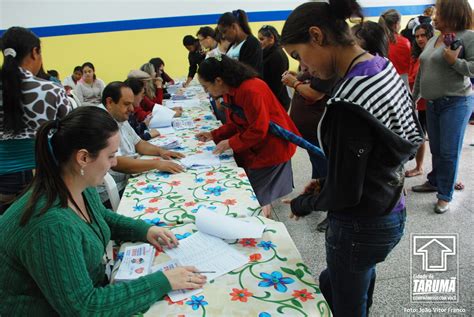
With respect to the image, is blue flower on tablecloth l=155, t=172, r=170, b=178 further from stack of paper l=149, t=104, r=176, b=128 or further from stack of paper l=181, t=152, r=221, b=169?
stack of paper l=149, t=104, r=176, b=128

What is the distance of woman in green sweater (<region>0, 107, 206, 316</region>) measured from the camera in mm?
739

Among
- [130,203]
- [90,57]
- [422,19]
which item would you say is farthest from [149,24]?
[130,203]

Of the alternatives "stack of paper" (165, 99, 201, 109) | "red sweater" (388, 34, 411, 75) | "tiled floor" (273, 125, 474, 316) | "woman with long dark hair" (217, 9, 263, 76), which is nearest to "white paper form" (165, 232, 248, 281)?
"tiled floor" (273, 125, 474, 316)

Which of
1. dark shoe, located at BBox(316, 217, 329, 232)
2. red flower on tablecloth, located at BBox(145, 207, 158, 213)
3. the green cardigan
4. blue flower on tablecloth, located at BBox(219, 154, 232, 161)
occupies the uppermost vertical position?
the green cardigan

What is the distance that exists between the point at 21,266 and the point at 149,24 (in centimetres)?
548

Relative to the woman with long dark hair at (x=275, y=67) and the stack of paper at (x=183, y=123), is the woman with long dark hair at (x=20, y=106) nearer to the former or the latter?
the stack of paper at (x=183, y=123)

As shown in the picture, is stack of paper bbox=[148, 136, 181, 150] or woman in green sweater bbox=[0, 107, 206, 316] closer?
woman in green sweater bbox=[0, 107, 206, 316]

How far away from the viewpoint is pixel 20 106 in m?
1.52

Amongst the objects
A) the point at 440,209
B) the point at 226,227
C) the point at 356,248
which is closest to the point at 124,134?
the point at 226,227

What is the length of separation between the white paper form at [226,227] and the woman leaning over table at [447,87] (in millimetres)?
1623

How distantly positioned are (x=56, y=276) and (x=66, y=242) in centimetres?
7

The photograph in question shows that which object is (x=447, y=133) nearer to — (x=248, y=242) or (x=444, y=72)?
(x=444, y=72)

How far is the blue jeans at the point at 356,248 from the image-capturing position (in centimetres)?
90

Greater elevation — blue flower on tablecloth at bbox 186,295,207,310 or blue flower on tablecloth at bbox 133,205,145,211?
blue flower on tablecloth at bbox 186,295,207,310
